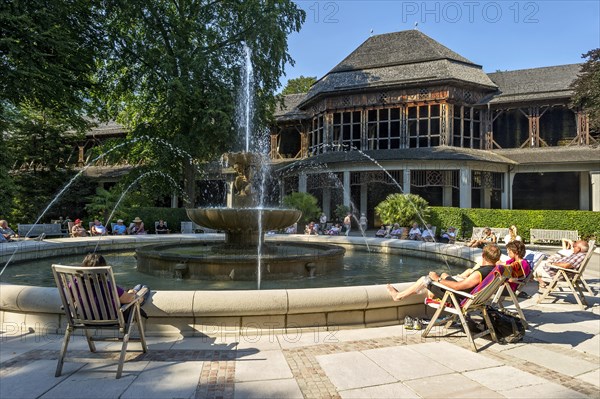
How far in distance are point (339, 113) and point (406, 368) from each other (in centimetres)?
2589

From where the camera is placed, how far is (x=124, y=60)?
74.2 ft

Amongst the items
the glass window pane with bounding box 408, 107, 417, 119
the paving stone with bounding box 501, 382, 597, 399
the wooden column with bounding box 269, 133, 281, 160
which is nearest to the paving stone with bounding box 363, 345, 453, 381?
the paving stone with bounding box 501, 382, 597, 399

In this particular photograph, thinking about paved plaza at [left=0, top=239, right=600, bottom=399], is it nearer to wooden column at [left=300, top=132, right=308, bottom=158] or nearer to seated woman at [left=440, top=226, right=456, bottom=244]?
seated woman at [left=440, top=226, right=456, bottom=244]

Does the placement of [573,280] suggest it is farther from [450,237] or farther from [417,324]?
[450,237]

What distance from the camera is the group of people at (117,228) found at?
16.0 m

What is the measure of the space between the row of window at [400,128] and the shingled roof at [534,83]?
7.50ft

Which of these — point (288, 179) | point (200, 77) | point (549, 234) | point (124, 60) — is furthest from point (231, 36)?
point (549, 234)

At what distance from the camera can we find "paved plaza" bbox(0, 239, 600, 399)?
3578 millimetres

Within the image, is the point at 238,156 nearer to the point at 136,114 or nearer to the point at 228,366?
the point at 228,366

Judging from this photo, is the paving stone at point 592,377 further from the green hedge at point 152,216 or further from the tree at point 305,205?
the green hedge at point 152,216

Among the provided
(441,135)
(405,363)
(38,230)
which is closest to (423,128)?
(441,135)

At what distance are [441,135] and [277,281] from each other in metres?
21.5

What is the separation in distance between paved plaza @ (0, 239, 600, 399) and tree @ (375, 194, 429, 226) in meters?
14.9

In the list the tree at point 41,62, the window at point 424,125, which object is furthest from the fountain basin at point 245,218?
the window at point 424,125
